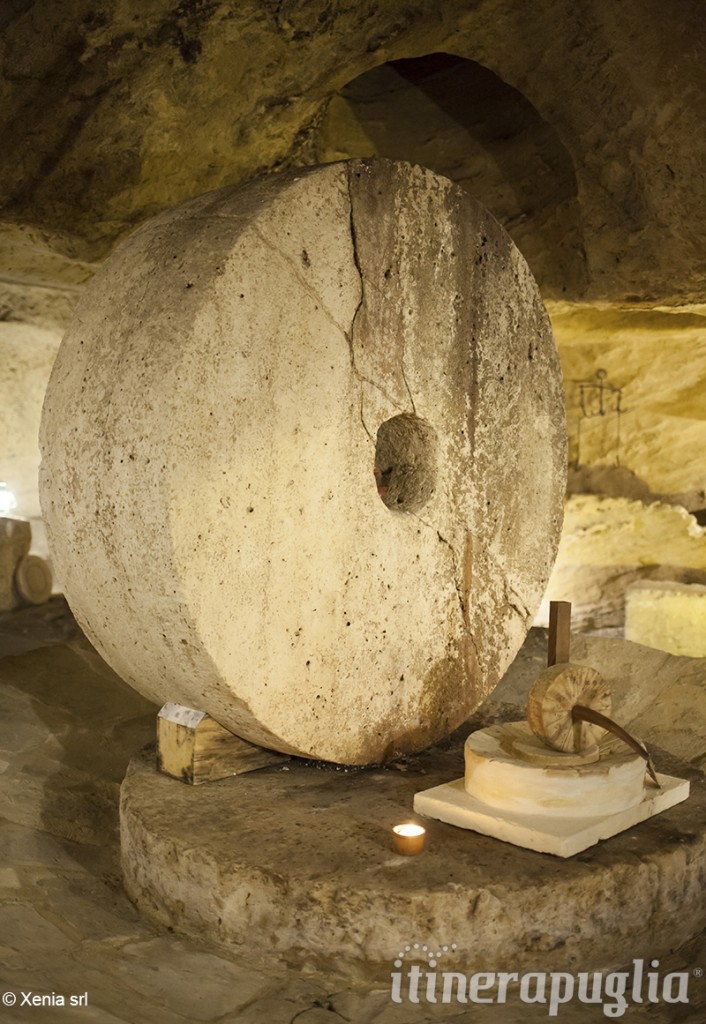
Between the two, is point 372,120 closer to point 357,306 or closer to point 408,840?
point 357,306

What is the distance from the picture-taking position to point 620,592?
27.5ft

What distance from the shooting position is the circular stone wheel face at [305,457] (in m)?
2.84

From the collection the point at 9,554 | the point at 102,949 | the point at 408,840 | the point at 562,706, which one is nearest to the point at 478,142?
the point at 9,554

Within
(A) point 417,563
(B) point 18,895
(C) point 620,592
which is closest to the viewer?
(B) point 18,895

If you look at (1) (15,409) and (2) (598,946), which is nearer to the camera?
(2) (598,946)

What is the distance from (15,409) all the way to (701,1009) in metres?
5.36

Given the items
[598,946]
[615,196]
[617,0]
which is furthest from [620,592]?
[598,946]

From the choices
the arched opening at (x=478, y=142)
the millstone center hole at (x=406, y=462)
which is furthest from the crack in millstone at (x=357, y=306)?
the arched opening at (x=478, y=142)

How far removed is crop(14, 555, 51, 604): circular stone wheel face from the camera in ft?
19.7

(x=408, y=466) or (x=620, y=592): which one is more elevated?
(x=408, y=466)

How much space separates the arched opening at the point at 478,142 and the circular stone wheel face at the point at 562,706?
316 cm

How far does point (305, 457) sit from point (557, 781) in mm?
1265

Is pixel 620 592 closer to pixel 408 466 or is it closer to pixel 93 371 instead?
pixel 408 466

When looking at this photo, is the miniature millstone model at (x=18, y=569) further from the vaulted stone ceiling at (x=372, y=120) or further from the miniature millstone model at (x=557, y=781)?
the miniature millstone model at (x=557, y=781)
